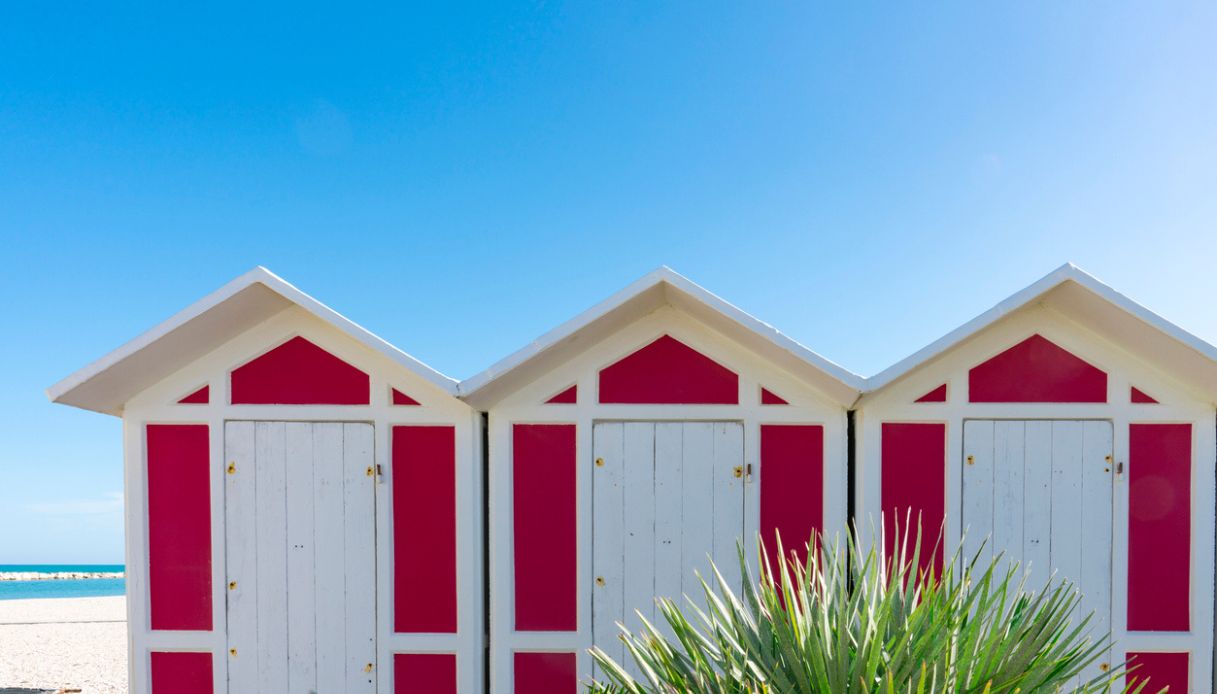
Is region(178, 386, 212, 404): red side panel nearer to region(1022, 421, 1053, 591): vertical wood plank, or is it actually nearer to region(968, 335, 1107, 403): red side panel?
region(968, 335, 1107, 403): red side panel

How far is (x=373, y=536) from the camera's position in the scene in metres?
4.01

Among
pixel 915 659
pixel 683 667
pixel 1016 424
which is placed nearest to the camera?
pixel 915 659

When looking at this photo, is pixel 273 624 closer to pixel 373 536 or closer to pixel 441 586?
pixel 373 536

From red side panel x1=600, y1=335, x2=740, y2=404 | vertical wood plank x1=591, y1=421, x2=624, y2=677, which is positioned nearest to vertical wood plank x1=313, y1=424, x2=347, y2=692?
vertical wood plank x1=591, y1=421, x2=624, y2=677

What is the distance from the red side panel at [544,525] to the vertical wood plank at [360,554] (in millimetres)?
966

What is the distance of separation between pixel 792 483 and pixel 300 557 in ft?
10.9

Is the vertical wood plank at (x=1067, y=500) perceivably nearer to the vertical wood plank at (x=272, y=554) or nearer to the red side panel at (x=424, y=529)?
the red side panel at (x=424, y=529)

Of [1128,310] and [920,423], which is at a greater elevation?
[1128,310]

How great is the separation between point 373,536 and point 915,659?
3.29 metres

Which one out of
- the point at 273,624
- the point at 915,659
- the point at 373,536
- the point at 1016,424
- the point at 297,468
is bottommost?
the point at 915,659

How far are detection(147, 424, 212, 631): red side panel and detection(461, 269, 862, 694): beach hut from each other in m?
1.93

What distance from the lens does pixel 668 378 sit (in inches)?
159

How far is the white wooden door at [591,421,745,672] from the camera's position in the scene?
397cm

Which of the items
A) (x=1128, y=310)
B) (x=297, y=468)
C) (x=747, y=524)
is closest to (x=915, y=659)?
(x=747, y=524)
